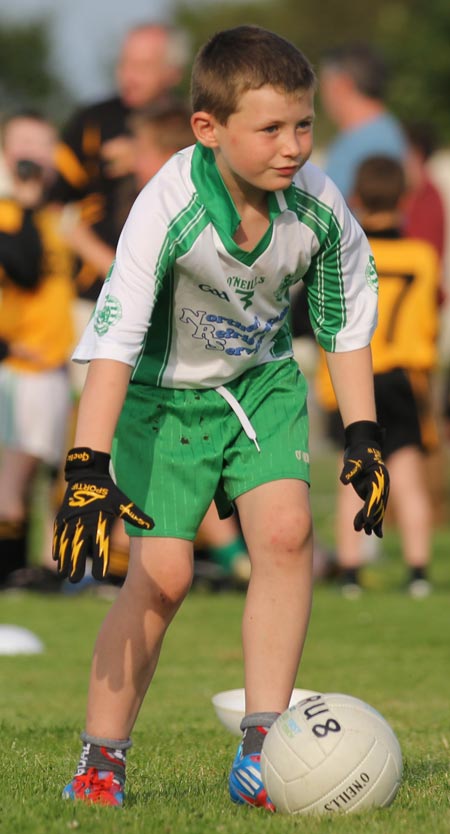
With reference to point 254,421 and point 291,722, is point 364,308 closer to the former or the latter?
point 254,421

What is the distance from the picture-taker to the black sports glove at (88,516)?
361 cm

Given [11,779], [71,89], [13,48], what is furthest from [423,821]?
[13,48]

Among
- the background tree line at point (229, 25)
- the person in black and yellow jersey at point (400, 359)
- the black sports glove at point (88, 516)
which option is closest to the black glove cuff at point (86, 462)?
the black sports glove at point (88, 516)

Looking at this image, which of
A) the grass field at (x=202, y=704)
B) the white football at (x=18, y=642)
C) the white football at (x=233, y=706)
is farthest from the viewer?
the white football at (x=18, y=642)

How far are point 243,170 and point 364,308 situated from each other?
60 cm

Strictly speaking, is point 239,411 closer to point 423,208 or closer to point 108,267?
point 108,267

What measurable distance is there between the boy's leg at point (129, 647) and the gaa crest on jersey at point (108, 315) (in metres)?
0.59

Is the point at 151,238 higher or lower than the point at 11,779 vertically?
higher

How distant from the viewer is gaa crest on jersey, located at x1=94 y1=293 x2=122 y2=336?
382cm

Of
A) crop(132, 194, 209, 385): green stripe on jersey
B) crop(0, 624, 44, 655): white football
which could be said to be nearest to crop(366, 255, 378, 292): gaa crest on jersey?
crop(132, 194, 209, 385): green stripe on jersey

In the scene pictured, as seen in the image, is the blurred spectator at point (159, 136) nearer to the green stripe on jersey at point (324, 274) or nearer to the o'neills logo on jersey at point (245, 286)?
the green stripe on jersey at point (324, 274)

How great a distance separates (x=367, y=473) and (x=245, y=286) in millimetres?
606

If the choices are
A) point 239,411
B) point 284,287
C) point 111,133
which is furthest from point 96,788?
point 111,133

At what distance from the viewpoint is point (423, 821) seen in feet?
11.7
